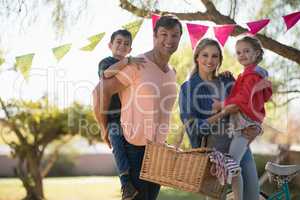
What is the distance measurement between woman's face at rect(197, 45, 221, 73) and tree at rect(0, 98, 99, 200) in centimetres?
512

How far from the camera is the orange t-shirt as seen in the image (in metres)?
2.01

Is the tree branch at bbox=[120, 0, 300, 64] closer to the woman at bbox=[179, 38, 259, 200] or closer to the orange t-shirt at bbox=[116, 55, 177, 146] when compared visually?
the woman at bbox=[179, 38, 259, 200]

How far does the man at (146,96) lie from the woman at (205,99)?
0.16 meters

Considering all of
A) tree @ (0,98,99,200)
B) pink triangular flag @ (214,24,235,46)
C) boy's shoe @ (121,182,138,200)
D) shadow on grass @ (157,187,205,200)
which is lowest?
shadow on grass @ (157,187,205,200)

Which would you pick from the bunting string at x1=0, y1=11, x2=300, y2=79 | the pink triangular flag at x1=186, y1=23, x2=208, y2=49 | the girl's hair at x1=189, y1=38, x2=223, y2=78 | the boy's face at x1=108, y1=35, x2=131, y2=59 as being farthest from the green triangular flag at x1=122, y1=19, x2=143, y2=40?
the girl's hair at x1=189, y1=38, x2=223, y2=78

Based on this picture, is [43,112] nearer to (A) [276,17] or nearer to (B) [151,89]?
(A) [276,17]

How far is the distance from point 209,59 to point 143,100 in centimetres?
38

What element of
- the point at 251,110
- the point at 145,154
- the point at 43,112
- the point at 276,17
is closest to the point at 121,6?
the point at 276,17

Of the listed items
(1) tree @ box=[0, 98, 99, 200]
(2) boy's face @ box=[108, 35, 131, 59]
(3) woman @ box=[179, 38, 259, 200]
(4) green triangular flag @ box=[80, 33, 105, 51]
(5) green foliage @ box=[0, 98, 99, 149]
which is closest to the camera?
(3) woman @ box=[179, 38, 259, 200]

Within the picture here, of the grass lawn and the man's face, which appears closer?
the man's face

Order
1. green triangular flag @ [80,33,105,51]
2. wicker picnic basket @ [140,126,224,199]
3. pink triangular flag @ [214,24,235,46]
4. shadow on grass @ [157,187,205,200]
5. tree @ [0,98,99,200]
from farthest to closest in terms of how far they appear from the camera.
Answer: shadow on grass @ [157,187,205,200]
tree @ [0,98,99,200]
green triangular flag @ [80,33,105,51]
pink triangular flag @ [214,24,235,46]
wicker picnic basket @ [140,126,224,199]

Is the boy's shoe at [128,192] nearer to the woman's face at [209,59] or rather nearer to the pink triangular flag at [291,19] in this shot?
the woman's face at [209,59]

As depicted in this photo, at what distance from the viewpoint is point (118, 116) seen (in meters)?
2.32

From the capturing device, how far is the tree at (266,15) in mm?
3584
